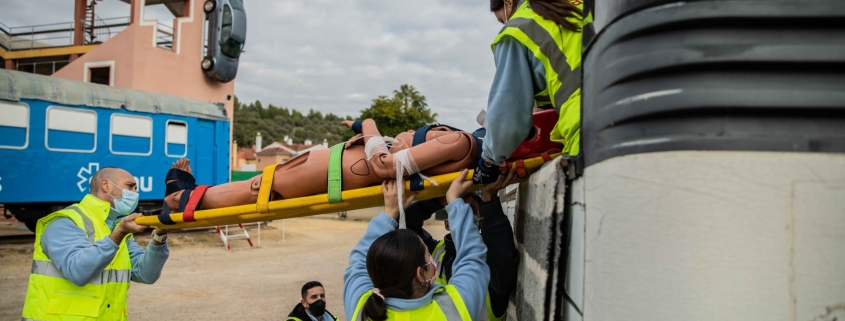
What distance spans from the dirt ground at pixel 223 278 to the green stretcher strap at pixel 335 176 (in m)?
4.79

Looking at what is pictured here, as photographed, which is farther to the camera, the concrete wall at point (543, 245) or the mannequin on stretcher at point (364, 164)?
the mannequin on stretcher at point (364, 164)

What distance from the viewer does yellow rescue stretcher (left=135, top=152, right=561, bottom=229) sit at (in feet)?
8.43

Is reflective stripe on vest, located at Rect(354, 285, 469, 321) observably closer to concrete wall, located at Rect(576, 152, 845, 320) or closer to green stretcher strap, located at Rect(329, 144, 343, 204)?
green stretcher strap, located at Rect(329, 144, 343, 204)

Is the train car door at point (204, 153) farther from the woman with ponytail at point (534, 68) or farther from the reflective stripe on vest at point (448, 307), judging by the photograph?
the woman with ponytail at point (534, 68)

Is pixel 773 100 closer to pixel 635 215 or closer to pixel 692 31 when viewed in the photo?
pixel 692 31

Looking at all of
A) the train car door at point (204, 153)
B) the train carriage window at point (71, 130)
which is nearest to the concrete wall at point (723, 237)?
the train carriage window at point (71, 130)

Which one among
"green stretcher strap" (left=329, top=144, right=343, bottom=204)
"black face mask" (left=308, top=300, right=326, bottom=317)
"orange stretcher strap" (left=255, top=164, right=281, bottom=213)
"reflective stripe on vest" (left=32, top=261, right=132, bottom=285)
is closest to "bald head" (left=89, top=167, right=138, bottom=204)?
"reflective stripe on vest" (left=32, top=261, right=132, bottom=285)

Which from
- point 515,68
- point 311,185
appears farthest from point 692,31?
point 311,185

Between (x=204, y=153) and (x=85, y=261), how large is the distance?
11461mm

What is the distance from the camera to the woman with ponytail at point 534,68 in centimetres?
175

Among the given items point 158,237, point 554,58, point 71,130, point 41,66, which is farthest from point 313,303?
point 41,66

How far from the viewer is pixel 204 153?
1396 cm

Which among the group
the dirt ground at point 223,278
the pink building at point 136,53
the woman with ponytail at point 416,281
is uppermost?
the pink building at point 136,53

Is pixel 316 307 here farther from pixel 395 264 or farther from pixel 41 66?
pixel 41 66
